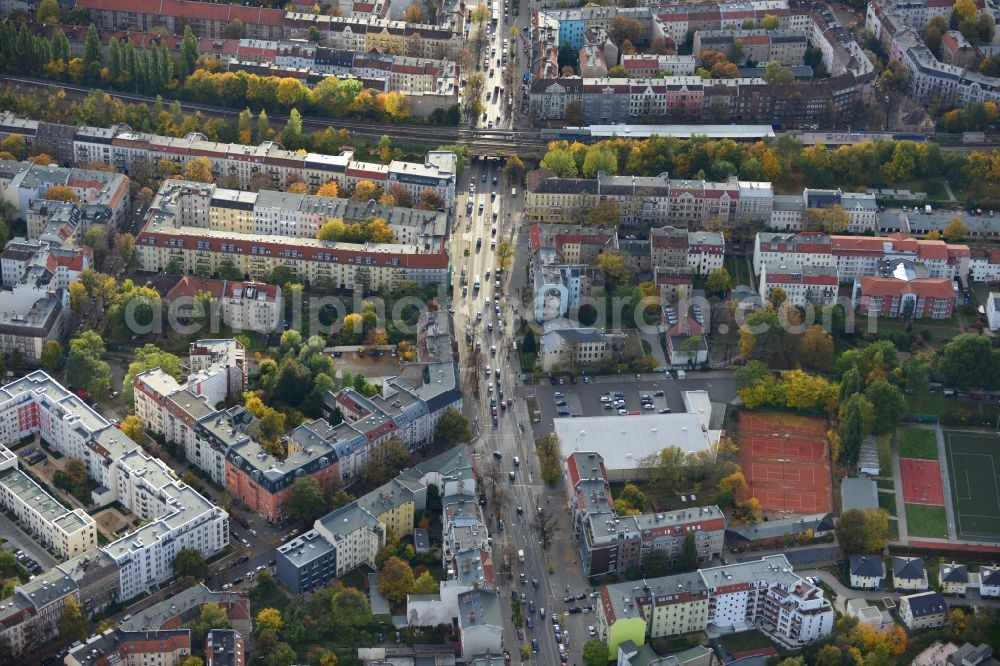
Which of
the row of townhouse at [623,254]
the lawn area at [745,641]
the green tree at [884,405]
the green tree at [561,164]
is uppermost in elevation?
the green tree at [561,164]

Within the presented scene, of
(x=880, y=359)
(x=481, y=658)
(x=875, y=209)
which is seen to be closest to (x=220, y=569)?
(x=481, y=658)

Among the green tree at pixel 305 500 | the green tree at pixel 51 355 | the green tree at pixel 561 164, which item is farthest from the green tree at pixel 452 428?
the green tree at pixel 561 164

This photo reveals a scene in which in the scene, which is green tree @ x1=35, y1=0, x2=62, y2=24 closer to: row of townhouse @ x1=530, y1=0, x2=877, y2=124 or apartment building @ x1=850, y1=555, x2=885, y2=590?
row of townhouse @ x1=530, y1=0, x2=877, y2=124

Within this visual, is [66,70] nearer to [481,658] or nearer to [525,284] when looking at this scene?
[525,284]

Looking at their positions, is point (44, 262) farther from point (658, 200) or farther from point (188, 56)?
point (658, 200)

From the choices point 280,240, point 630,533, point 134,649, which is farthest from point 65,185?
point 630,533

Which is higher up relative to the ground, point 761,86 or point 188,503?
point 761,86

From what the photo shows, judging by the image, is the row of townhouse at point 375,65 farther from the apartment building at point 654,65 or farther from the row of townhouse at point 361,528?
the row of townhouse at point 361,528
